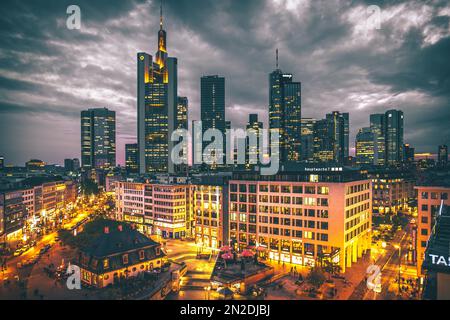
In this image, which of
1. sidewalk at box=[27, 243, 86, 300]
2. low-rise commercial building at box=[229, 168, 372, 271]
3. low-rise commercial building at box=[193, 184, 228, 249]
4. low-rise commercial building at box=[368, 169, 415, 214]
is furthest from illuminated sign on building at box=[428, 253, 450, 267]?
low-rise commercial building at box=[368, 169, 415, 214]

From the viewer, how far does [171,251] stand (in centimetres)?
8394

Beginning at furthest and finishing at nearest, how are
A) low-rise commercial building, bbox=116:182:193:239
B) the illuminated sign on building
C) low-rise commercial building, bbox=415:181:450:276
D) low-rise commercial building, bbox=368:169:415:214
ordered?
low-rise commercial building, bbox=368:169:415:214 < low-rise commercial building, bbox=116:182:193:239 < low-rise commercial building, bbox=415:181:450:276 < the illuminated sign on building

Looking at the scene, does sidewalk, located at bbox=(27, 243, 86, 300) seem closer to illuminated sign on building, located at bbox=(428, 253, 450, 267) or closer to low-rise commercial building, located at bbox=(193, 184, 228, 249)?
low-rise commercial building, located at bbox=(193, 184, 228, 249)

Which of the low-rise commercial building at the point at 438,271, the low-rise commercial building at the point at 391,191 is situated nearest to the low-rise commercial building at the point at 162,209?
the low-rise commercial building at the point at 438,271

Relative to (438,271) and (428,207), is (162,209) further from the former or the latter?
(438,271)

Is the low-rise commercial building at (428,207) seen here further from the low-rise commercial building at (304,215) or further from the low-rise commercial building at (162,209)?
the low-rise commercial building at (162,209)

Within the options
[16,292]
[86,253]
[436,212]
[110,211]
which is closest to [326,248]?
[436,212]

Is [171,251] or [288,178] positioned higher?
[288,178]

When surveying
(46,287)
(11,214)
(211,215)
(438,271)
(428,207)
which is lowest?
(46,287)

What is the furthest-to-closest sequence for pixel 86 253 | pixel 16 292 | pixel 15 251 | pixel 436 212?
pixel 15 251 → pixel 436 212 → pixel 86 253 → pixel 16 292

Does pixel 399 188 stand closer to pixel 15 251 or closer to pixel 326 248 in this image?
pixel 326 248

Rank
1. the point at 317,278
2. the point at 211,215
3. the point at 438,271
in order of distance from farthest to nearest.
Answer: the point at 211,215
the point at 317,278
the point at 438,271

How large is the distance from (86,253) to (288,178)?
4910 cm

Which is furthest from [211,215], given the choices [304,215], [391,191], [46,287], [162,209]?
[391,191]
